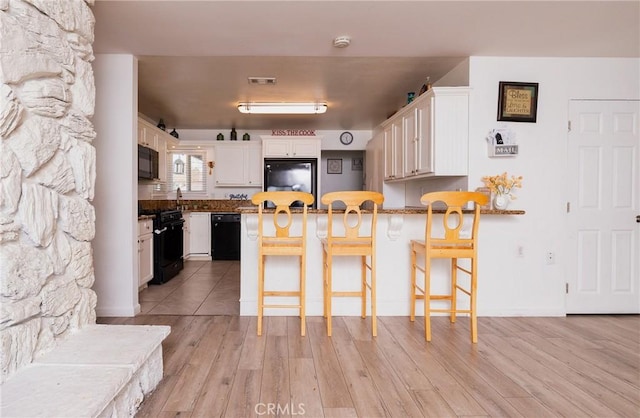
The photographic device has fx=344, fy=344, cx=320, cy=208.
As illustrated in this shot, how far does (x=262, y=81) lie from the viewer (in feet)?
12.8

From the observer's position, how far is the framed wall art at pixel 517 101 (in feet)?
10.2

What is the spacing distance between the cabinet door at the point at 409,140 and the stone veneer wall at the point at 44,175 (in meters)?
2.85

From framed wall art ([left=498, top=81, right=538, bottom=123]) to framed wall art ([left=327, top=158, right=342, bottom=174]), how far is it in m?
4.76

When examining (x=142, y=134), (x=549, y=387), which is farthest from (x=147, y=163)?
(x=549, y=387)

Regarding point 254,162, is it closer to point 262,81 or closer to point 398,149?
point 262,81

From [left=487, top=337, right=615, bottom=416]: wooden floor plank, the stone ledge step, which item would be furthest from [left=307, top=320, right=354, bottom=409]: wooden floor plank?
[left=487, top=337, right=615, bottom=416]: wooden floor plank

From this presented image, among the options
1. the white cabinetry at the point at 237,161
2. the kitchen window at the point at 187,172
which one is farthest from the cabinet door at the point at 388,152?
the kitchen window at the point at 187,172

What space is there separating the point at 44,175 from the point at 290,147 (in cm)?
439

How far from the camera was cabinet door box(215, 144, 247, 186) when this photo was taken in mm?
6359

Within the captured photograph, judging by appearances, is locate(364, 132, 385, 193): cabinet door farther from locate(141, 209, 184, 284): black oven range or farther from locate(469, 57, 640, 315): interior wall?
locate(141, 209, 184, 284): black oven range

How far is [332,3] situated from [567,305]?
330 cm

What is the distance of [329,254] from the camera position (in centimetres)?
254

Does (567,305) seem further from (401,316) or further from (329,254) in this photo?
(329,254)

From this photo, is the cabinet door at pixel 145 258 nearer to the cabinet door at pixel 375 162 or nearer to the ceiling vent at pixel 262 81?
the ceiling vent at pixel 262 81
